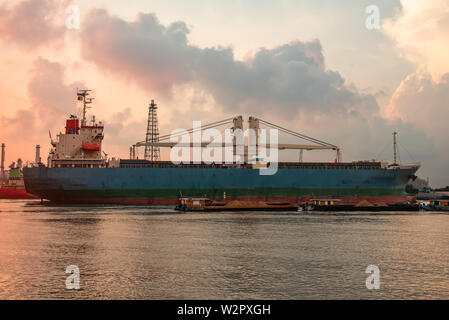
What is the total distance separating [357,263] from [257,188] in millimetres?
40300

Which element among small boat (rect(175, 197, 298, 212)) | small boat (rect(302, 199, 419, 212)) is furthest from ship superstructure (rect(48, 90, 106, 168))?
small boat (rect(302, 199, 419, 212))

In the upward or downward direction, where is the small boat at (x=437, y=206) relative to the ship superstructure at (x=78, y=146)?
downward

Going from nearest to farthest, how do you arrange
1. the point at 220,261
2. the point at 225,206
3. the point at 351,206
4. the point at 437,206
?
the point at 220,261 → the point at 225,206 → the point at 351,206 → the point at 437,206

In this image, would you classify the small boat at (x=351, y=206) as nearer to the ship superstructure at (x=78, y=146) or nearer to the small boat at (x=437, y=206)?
the small boat at (x=437, y=206)

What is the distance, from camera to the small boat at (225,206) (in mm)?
51188

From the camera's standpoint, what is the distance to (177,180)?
58.9 meters

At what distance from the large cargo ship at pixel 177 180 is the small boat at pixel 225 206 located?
5756 millimetres

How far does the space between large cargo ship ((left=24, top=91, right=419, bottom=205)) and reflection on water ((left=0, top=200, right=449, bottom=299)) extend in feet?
81.7

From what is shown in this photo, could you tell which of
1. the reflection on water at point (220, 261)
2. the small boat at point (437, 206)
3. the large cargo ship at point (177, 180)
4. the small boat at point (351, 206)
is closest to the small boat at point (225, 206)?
the small boat at point (351, 206)

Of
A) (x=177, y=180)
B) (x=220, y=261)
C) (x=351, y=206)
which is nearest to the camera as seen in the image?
(x=220, y=261)

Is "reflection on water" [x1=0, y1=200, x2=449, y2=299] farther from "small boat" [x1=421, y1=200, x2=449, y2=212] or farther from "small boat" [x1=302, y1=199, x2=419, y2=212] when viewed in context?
"small boat" [x1=421, y1=200, x2=449, y2=212]

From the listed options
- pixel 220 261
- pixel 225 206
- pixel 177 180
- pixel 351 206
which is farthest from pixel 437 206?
pixel 220 261

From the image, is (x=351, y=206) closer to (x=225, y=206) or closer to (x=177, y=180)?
(x=225, y=206)

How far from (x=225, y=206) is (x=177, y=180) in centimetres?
985
